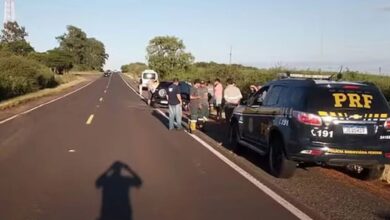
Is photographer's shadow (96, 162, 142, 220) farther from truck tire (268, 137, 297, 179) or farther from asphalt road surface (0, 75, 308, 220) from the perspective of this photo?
truck tire (268, 137, 297, 179)

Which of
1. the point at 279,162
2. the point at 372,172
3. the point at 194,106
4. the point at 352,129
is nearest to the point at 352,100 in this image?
the point at 352,129

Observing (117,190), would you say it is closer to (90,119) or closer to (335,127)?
(335,127)

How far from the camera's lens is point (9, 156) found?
40.2 ft

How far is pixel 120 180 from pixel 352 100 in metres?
4.17

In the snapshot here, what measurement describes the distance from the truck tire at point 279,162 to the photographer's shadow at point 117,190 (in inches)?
98.9

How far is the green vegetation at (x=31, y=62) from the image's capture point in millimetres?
44781

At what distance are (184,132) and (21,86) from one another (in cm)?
3003

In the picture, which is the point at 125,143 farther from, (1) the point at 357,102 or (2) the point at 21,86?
(2) the point at 21,86

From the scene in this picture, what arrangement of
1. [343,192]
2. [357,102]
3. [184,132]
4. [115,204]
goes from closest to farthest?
[115,204], [343,192], [357,102], [184,132]

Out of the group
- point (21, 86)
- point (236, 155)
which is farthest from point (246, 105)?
point (21, 86)

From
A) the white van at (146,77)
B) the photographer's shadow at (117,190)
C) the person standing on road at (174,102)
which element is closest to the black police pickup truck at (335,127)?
the photographer's shadow at (117,190)

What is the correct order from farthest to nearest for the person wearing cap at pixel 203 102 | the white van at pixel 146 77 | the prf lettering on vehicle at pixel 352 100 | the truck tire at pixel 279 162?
the white van at pixel 146 77
the person wearing cap at pixel 203 102
the truck tire at pixel 279 162
the prf lettering on vehicle at pixel 352 100

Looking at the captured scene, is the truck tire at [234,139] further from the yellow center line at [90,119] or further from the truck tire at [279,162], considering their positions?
the yellow center line at [90,119]

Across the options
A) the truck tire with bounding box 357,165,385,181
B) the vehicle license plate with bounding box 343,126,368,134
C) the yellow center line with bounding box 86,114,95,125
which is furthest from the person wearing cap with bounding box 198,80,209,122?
the vehicle license plate with bounding box 343,126,368,134
